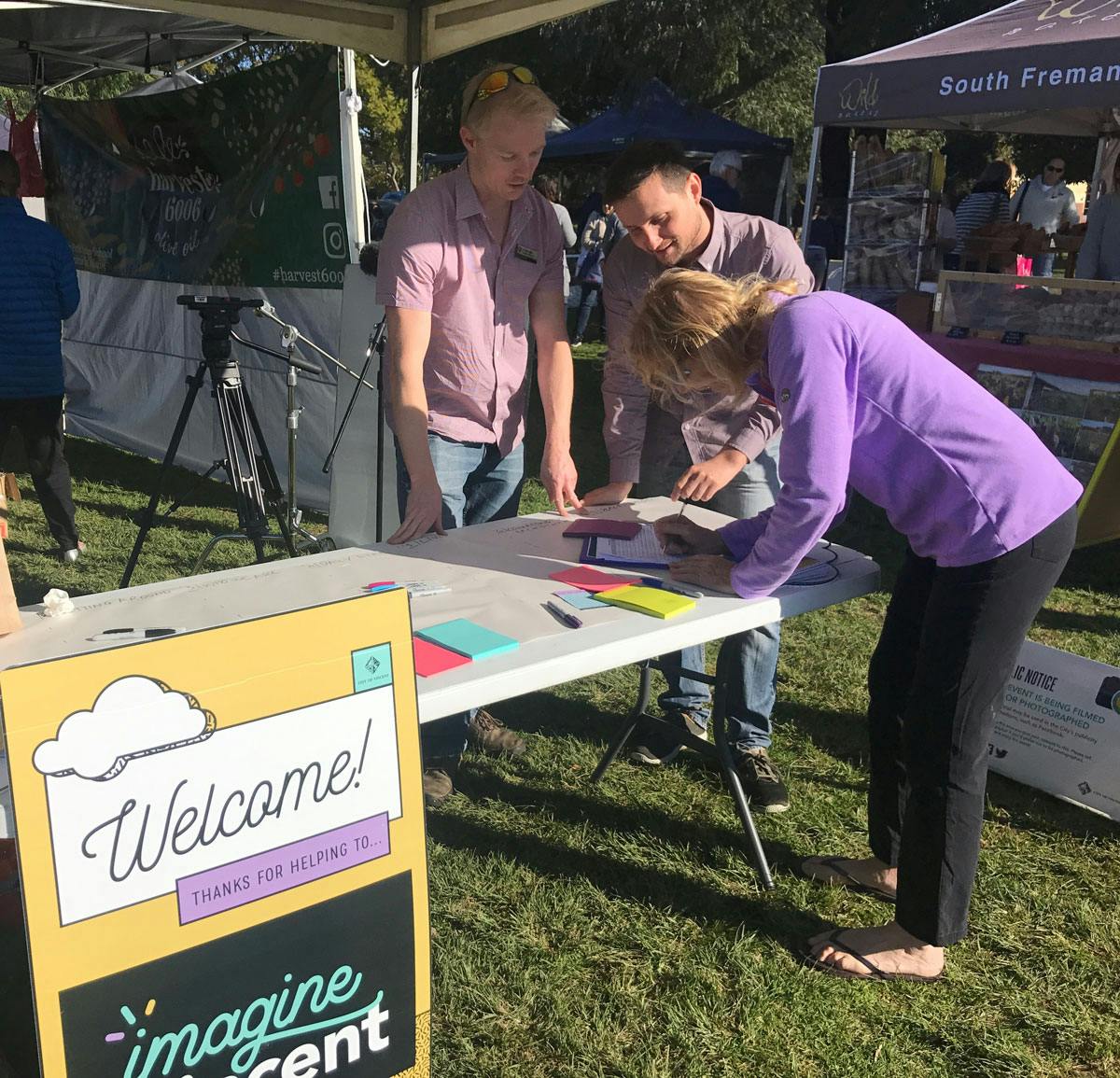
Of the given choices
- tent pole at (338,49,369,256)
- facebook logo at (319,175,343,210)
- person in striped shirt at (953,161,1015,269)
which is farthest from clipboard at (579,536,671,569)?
person in striped shirt at (953,161,1015,269)

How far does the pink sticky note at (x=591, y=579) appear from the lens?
1.96 m

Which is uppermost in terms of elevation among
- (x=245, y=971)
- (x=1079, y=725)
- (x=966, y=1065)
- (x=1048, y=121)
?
(x=1048, y=121)

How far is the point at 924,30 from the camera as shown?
57.6 feet

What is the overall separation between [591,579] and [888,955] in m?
0.99

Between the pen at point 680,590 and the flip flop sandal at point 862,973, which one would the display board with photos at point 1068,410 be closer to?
the flip flop sandal at point 862,973

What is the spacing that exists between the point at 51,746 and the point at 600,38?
18.8 metres

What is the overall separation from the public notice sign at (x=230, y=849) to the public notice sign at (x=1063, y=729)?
6.36 ft

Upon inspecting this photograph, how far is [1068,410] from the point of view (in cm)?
469

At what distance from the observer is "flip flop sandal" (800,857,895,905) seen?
7.72 ft

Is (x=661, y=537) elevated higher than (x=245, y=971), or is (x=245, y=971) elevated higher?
(x=661, y=537)

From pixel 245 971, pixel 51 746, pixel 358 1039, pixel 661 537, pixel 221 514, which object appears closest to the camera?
pixel 51 746

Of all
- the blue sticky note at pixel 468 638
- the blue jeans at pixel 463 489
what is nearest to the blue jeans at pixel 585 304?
the blue jeans at pixel 463 489

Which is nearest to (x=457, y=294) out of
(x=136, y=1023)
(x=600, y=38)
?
(x=136, y=1023)

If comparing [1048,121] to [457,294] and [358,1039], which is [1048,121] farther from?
[358,1039]
